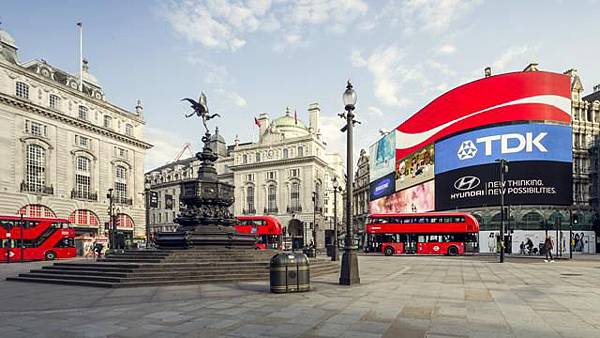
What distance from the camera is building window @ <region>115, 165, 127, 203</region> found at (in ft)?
213

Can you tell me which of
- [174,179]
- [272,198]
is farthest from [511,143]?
[174,179]

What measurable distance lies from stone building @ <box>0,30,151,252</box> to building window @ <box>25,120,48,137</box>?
0.05m

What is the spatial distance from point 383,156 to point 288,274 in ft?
221

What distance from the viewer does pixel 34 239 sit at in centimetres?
3509

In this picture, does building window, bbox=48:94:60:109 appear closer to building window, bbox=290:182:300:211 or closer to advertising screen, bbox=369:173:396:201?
building window, bbox=290:182:300:211

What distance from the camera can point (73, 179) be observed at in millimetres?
56906

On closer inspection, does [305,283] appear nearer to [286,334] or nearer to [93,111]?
[286,334]

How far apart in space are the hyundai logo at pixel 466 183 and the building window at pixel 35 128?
55.2m

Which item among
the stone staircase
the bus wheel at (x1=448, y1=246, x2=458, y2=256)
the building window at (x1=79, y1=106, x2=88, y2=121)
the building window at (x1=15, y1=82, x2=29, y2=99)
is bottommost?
the bus wheel at (x1=448, y1=246, x2=458, y2=256)

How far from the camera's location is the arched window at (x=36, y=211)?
49.7 m

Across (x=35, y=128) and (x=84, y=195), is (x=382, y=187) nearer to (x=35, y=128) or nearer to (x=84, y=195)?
(x=84, y=195)

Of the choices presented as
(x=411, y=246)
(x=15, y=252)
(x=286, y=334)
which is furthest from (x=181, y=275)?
(x=411, y=246)

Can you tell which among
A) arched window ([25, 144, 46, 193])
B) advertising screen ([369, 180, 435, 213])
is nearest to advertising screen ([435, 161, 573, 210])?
advertising screen ([369, 180, 435, 213])

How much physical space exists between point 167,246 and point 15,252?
22.3 metres
